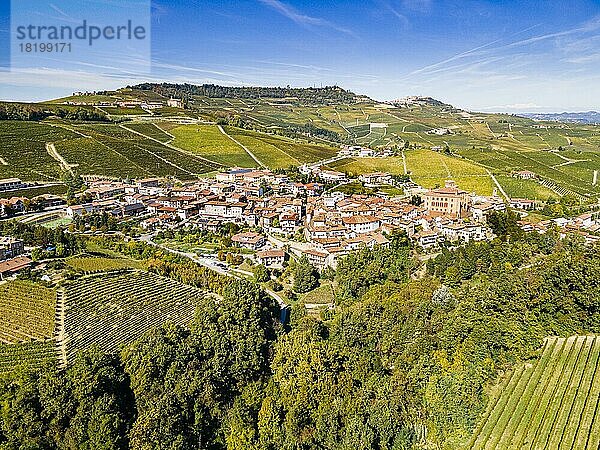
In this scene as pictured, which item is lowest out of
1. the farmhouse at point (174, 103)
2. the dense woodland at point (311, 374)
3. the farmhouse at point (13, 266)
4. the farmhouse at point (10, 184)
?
the dense woodland at point (311, 374)

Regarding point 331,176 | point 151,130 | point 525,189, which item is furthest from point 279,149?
point 525,189

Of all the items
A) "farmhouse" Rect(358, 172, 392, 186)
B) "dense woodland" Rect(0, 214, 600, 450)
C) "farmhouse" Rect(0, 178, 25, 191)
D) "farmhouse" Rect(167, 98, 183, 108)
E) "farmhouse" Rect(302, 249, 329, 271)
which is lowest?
"dense woodland" Rect(0, 214, 600, 450)

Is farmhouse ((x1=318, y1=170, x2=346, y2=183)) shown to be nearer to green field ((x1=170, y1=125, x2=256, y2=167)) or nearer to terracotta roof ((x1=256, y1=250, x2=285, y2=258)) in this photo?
green field ((x1=170, y1=125, x2=256, y2=167))

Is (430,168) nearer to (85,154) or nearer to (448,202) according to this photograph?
(448,202)

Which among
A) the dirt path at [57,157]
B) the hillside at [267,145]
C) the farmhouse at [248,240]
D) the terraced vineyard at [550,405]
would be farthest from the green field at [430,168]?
the terraced vineyard at [550,405]

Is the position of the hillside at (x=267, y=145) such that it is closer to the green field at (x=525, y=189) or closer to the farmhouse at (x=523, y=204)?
the green field at (x=525, y=189)

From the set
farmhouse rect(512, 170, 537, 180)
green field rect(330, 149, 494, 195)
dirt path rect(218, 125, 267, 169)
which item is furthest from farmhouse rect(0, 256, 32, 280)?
farmhouse rect(512, 170, 537, 180)

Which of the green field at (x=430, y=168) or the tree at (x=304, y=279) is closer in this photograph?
the tree at (x=304, y=279)
